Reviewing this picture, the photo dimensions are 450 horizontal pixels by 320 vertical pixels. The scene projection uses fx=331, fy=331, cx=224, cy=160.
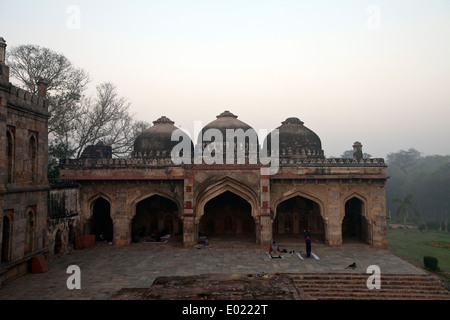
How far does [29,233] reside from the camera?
490 inches

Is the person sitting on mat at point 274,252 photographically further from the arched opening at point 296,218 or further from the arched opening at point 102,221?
the arched opening at point 102,221

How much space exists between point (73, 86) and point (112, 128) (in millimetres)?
4550

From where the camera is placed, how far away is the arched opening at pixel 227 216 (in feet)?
67.2

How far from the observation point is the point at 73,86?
2211cm

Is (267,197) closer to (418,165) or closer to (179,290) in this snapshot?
(179,290)

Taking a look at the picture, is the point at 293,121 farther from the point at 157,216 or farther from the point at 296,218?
the point at 157,216

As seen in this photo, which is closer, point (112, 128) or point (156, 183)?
point (156, 183)

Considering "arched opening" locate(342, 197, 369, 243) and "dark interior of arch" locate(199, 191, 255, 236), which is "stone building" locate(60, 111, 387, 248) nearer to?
"arched opening" locate(342, 197, 369, 243)

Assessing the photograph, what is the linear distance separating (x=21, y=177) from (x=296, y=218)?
14732mm

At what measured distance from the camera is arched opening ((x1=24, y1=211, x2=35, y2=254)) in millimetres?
12281

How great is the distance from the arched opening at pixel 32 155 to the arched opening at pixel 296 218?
13.2 m

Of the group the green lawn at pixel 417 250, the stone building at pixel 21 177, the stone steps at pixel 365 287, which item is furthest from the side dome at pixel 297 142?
the stone building at pixel 21 177

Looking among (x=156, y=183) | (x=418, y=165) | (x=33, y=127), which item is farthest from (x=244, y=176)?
(x=418, y=165)

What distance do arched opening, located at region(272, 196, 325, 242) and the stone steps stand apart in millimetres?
8355
